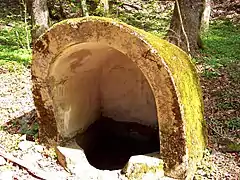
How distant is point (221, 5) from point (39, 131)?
48.7 ft

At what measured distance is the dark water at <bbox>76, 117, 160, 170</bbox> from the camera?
20.5ft

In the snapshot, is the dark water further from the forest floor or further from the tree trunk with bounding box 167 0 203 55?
the tree trunk with bounding box 167 0 203 55

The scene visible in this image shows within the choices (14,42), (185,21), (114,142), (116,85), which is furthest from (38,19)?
(114,142)

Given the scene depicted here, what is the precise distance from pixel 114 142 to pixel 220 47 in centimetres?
631

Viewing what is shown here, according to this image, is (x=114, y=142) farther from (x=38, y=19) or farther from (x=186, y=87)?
(x=38, y=19)

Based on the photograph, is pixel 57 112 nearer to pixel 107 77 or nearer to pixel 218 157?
pixel 107 77

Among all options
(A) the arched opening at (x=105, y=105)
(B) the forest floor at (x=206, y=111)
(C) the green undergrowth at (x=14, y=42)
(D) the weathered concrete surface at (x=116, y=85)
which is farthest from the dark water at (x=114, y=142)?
(C) the green undergrowth at (x=14, y=42)

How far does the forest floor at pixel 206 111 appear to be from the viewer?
211 inches

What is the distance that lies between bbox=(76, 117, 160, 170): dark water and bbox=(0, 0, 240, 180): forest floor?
2.75ft

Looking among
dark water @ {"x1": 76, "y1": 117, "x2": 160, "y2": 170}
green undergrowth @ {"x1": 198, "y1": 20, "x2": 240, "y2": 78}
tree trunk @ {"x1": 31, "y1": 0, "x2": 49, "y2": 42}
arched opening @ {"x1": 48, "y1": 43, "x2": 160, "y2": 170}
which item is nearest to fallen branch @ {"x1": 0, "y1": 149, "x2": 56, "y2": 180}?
arched opening @ {"x1": 48, "y1": 43, "x2": 160, "y2": 170}

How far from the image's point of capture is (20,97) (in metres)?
8.16

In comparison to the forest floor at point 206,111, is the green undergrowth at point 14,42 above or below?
above

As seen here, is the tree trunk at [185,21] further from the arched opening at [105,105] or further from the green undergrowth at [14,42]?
the green undergrowth at [14,42]

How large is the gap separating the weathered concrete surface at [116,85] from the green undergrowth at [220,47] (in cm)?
305
